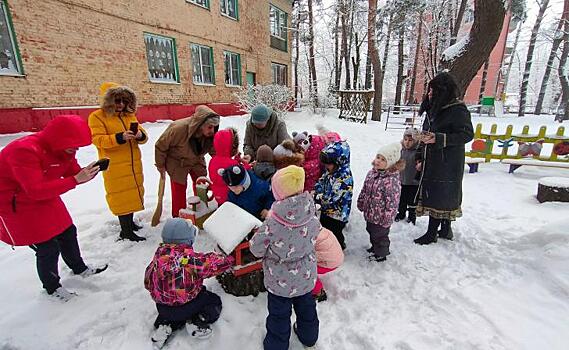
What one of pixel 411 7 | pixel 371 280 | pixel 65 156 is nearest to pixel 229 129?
pixel 65 156

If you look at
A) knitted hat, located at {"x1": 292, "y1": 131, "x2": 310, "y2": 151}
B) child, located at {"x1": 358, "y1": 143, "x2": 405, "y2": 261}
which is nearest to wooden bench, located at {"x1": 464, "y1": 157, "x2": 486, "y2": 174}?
child, located at {"x1": 358, "y1": 143, "x2": 405, "y2": 261}

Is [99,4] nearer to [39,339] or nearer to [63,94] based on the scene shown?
[63,94]

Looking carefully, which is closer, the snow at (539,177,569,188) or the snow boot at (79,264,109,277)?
the snow boot at (79,264,109,277)

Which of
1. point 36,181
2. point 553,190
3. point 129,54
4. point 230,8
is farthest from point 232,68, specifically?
point 36,181

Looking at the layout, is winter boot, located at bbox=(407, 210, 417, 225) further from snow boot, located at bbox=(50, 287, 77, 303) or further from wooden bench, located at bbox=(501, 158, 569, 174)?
snow boot, located at bbox=(50, 287, 77, 303)

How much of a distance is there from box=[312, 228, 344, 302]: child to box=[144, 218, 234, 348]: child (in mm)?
792

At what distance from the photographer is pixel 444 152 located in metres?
3.30

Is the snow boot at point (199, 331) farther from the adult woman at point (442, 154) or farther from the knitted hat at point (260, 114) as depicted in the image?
the adult woman at point (442, 154)

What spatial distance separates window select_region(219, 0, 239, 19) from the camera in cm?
1348

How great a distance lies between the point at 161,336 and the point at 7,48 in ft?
26.9

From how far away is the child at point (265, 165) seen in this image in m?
3.06

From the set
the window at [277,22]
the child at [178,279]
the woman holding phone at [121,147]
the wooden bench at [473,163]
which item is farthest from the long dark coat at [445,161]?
the window at [277,22]

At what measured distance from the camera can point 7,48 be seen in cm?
668

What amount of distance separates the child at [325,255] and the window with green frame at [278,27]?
17152mm
